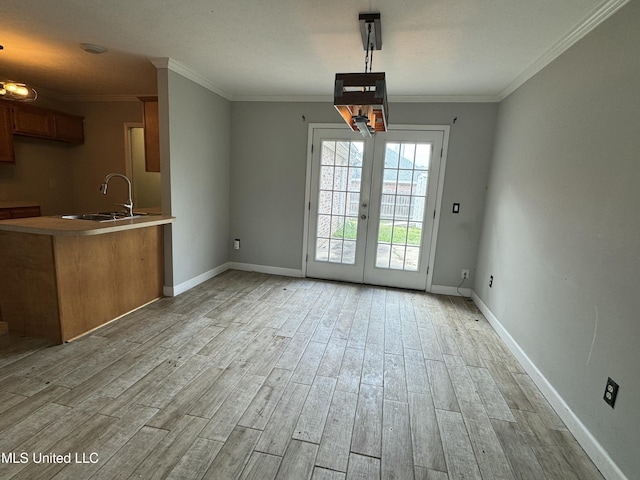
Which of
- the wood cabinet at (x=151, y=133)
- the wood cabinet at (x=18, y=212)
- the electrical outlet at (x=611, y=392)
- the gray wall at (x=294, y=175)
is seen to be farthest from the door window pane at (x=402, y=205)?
the wood cabinet at (x=18, y=212)

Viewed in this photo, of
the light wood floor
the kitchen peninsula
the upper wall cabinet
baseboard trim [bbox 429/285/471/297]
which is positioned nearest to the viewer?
the light wood floor

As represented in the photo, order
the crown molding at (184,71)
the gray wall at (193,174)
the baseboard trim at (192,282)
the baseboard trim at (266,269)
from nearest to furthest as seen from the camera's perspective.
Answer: the crown molding at (184,71) < the gray wall at (193,174) < the baseboard trim at (192,282) < the baseboard trim at (266,269)

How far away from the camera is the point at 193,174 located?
12.2 feet

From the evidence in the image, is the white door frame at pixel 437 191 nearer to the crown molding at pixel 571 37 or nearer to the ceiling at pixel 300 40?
the ceiling at pixel 300 40

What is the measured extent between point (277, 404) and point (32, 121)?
5.11 meters

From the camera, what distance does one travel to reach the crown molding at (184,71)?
3.09 meters

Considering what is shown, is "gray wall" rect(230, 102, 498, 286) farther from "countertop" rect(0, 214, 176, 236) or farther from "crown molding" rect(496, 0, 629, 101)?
"countertop" rect(0, 214, 176, 236)

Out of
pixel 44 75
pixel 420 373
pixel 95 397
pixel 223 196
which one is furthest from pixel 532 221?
pixel 44 75

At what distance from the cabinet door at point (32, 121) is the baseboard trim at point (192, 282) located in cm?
306

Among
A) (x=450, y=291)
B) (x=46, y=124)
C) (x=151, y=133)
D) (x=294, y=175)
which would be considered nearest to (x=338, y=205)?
(x=294, y=175)

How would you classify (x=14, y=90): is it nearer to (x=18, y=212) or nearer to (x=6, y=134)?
(x=6, y=134)

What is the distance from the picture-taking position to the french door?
13.0ft

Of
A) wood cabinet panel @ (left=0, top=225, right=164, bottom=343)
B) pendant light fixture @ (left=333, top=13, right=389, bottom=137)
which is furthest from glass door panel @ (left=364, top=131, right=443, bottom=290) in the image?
wood cabinet panel @ (left=0, top=225, right=164, bottom=343)

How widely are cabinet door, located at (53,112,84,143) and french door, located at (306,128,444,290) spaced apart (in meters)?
3.78
